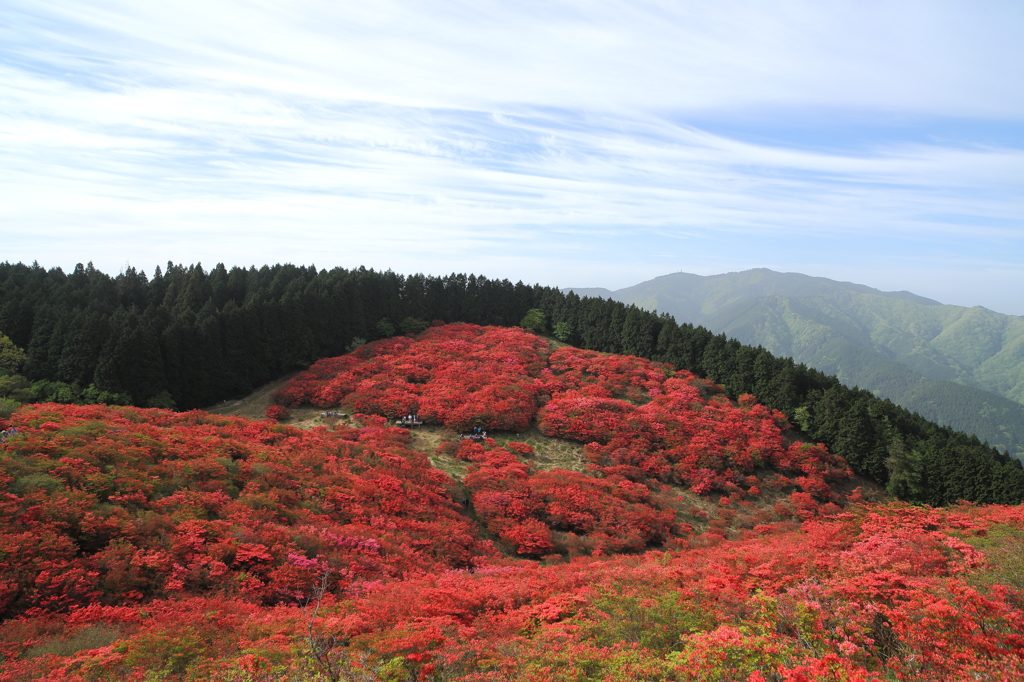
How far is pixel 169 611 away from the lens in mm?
8969

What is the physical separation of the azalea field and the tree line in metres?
6.33

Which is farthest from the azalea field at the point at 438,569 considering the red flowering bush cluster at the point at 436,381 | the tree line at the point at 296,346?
the tree line at the point at 296,346

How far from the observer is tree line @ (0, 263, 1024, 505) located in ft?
80.9

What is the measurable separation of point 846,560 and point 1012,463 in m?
19.8

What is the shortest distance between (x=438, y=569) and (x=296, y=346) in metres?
28.6

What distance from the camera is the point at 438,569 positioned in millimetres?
13383

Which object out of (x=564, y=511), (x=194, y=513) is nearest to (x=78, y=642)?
(x=194, y=513)

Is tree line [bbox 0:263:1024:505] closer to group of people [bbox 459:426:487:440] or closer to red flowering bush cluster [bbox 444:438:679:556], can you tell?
red flowering bush cluster [bbox 444:438:679:556]

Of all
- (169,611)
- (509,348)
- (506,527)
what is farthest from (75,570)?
(509,348)

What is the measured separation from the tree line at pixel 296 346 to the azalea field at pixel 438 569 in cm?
633

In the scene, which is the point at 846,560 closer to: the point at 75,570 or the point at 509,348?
the point at 75,570

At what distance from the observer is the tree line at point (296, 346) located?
2466 cm

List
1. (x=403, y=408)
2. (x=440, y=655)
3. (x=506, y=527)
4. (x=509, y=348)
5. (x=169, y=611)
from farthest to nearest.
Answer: (x=509, y=348) → (x=403, y=408) → (x=506, y=527) → (x=169, y=611) → (x=440, y=655)

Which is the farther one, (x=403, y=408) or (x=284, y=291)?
(x=284, y=291)
